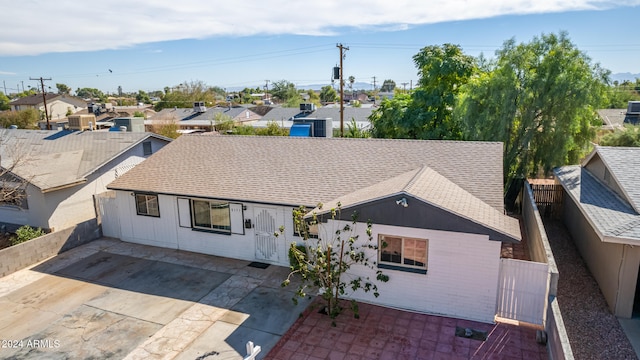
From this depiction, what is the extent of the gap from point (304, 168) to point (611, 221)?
963 cm

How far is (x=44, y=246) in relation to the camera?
15.6 m

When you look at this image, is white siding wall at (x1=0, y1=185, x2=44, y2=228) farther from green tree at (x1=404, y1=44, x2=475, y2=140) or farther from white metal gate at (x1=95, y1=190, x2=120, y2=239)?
green tree at (x1=404, y1=44, x2=475, y2=140)

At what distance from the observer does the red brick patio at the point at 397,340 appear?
30.3ft

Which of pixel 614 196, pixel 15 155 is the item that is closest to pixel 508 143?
pixel 614 196

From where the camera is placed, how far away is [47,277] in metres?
14.1

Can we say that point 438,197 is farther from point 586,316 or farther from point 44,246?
point 44,246

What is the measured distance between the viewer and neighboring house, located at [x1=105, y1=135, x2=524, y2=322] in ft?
34.0

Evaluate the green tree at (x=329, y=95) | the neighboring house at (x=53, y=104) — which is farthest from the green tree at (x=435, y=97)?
the green tree at (x=329, y=95)

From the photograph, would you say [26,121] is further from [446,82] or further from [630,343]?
[630,343]

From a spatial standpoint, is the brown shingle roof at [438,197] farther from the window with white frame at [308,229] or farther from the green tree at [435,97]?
the green tree at [435,97]

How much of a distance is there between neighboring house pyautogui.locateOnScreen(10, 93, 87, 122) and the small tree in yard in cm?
8167

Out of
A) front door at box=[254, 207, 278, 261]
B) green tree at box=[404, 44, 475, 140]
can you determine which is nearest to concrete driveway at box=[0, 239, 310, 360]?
front door at box=[254, 207, 278, 261]

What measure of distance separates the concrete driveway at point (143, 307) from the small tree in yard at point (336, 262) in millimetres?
1145

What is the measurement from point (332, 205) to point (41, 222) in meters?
14.0
